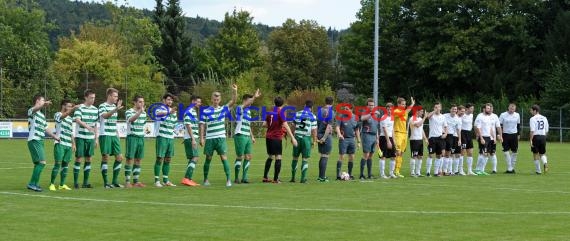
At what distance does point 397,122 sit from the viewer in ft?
83.9

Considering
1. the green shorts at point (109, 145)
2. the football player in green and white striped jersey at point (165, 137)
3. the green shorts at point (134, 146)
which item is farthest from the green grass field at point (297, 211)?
the green shorts at point (109, 145)

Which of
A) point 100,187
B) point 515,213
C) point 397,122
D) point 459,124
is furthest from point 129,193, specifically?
point 459,124

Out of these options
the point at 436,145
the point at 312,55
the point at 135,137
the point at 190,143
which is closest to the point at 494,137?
the point at 436,145

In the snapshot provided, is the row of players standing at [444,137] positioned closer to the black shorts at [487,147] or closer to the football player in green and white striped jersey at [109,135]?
the black shorts at [487,147]

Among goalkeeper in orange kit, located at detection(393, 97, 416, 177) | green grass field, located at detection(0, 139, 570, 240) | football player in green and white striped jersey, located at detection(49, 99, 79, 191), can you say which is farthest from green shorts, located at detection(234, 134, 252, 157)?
goalkeeper in orange kit, located at detection(393, 97, 416, 177)

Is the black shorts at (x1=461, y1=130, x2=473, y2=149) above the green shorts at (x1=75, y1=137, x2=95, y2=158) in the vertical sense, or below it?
above

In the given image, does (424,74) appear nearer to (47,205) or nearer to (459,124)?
(459,124)

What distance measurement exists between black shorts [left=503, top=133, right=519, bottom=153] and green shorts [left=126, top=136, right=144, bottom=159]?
40.4 ft

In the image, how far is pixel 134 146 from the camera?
20469mm

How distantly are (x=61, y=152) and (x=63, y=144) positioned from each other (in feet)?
0.63

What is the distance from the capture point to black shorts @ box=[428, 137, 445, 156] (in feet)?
85.4

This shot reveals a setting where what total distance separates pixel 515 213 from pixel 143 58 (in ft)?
260

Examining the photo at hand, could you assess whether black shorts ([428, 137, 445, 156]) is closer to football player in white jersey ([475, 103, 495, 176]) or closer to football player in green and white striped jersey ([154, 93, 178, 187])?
football player in white jersey ([475, 103, 495, 176])

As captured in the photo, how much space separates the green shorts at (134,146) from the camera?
20422 millimetres
